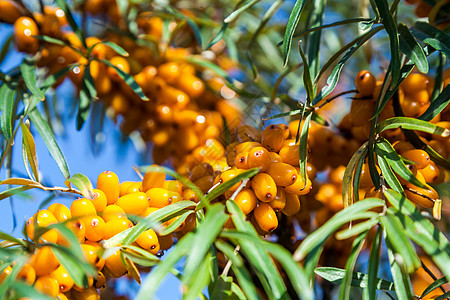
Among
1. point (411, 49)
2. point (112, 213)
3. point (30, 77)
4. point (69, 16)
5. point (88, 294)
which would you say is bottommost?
point (88, 294)

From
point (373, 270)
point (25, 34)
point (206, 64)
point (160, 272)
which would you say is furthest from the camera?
point (206, 64)

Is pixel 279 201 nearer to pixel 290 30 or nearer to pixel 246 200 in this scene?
pixel 246 200

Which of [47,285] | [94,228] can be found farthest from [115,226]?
[47,285]

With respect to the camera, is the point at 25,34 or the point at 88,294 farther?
the point at 25,34

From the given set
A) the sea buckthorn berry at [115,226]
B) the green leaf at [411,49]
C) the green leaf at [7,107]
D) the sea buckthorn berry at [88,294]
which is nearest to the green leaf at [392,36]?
the green leaf at [411,49]

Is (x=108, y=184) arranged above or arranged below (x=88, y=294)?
above

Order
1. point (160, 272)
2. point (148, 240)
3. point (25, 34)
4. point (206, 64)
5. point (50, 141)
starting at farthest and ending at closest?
1. point (206, 64)
2. point (25, 34)
3. point (50, 141)
4. point (148, 240)
5. point (160, 272)

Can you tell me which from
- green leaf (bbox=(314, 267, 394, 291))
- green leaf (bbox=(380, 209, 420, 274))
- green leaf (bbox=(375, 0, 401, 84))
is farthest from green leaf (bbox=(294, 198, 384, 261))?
green leaf (bbox=(375, 0, 401, 84))
